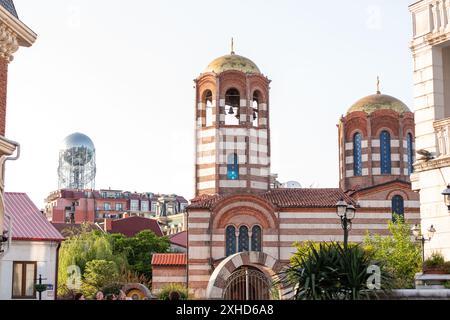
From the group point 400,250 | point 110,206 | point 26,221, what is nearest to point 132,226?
point 110,206

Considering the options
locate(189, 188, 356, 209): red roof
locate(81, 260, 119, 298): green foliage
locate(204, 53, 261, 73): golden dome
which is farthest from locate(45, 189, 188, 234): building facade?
locate(189, 188, 356, 209): red roof

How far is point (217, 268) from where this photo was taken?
4744cm

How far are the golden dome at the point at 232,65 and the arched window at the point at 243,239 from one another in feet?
35.0

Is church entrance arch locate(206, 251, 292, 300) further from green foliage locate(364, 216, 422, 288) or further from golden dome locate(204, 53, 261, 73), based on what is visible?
golden dome locate(204, 53, 261, 73)

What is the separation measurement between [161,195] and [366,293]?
470 ft

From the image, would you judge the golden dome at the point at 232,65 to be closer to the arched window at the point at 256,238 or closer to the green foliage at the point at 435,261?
the arched window at the point at 256,238

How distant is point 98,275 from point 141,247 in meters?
22.4

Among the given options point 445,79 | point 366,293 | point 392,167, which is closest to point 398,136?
point 392,167

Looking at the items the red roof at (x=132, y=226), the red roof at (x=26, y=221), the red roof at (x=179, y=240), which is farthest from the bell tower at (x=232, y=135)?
the red roof at (x=132, y=226)

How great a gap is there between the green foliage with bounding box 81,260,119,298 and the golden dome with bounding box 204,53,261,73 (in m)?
14.7

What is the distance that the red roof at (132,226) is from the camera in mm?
98688

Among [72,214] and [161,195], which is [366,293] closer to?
[72,214]

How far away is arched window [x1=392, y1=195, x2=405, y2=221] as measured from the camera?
53625 millimetres
